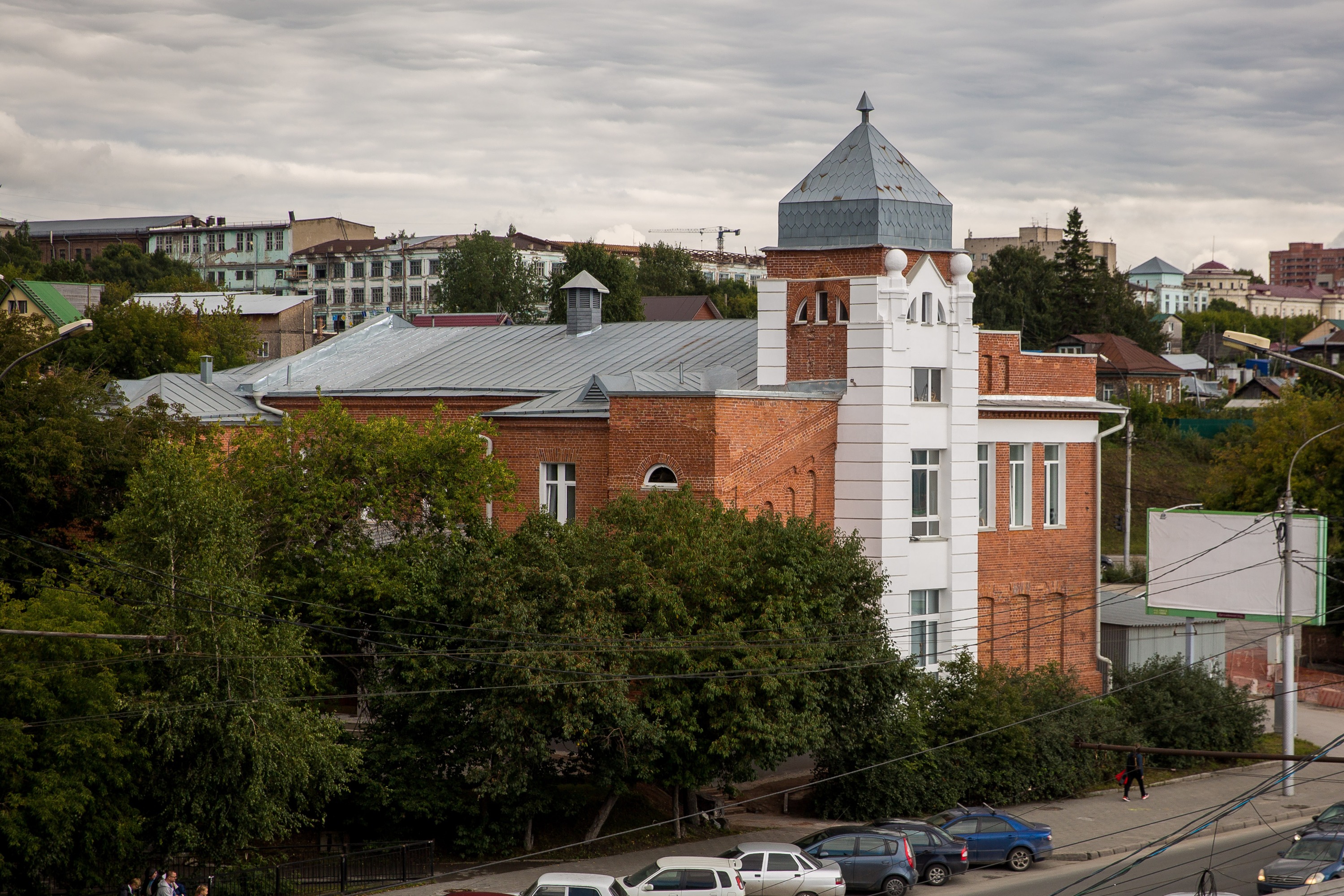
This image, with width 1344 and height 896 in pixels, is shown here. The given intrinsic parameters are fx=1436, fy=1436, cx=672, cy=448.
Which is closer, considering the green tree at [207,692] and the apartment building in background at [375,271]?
the green tree at [207,692]

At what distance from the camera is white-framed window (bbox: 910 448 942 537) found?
34531mm

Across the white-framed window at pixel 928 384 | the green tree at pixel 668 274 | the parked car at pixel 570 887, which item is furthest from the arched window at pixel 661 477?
the green tree at pixel 668 274

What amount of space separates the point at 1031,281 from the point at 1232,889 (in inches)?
3212

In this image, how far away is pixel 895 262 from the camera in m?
33.2

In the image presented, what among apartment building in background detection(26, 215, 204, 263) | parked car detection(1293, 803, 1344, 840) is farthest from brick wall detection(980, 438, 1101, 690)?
apartment building in background detection(26, 215, 204, 263)

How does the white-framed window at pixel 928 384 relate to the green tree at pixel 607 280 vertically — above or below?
below

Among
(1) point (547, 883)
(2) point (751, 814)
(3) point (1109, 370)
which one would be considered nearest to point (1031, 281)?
(3) point (1109, 370)

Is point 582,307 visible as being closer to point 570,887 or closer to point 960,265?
point 960,265

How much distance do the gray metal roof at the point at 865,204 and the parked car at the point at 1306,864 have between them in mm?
A: 15748

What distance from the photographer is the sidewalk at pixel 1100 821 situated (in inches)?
1051

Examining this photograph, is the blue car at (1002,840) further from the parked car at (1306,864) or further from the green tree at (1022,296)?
the green tree at (1022,296)

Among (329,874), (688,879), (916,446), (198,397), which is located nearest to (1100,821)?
(916,446)

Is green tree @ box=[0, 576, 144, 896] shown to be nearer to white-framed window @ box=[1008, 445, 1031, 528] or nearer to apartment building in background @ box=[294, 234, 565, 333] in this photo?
white-framed window @ box=[1008, 445, 1031, 528]

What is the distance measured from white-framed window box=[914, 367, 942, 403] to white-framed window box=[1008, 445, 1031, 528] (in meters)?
4.59
